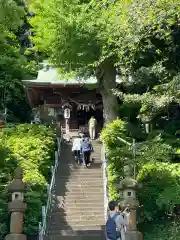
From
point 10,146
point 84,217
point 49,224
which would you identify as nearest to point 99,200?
point 84,217

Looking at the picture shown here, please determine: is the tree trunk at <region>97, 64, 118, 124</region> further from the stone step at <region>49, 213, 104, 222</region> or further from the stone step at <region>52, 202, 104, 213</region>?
the stone step at <region>49, 213, 104, 222</region>

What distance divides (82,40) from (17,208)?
11.8 m

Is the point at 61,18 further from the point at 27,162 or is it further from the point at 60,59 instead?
the point at 27,162

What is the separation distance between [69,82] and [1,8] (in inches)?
620

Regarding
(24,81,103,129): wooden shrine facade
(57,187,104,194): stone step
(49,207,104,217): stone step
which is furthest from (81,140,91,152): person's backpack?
(24,81,103,129): wooden shrine facade

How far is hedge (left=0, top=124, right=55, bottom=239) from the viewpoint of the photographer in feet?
42.6

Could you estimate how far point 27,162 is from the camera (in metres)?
16.9

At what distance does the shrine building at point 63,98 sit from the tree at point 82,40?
4135mm

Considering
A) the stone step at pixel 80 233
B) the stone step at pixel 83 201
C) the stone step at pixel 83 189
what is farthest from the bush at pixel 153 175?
the stone step at pixel 80 233

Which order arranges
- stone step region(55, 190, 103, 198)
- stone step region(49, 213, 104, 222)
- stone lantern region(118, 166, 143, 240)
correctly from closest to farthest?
stone lantern region(118, 166, 143, 240), stone step region(49, 213, 104, 222), stone step region(55, 190, 103, 198)

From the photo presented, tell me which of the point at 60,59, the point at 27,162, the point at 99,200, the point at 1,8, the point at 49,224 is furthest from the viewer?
the point at 60,59

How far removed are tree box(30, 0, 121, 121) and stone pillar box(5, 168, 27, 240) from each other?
34.1 ft

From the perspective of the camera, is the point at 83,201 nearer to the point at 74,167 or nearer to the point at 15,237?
the point at 74,167

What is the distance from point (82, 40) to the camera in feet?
70.6
